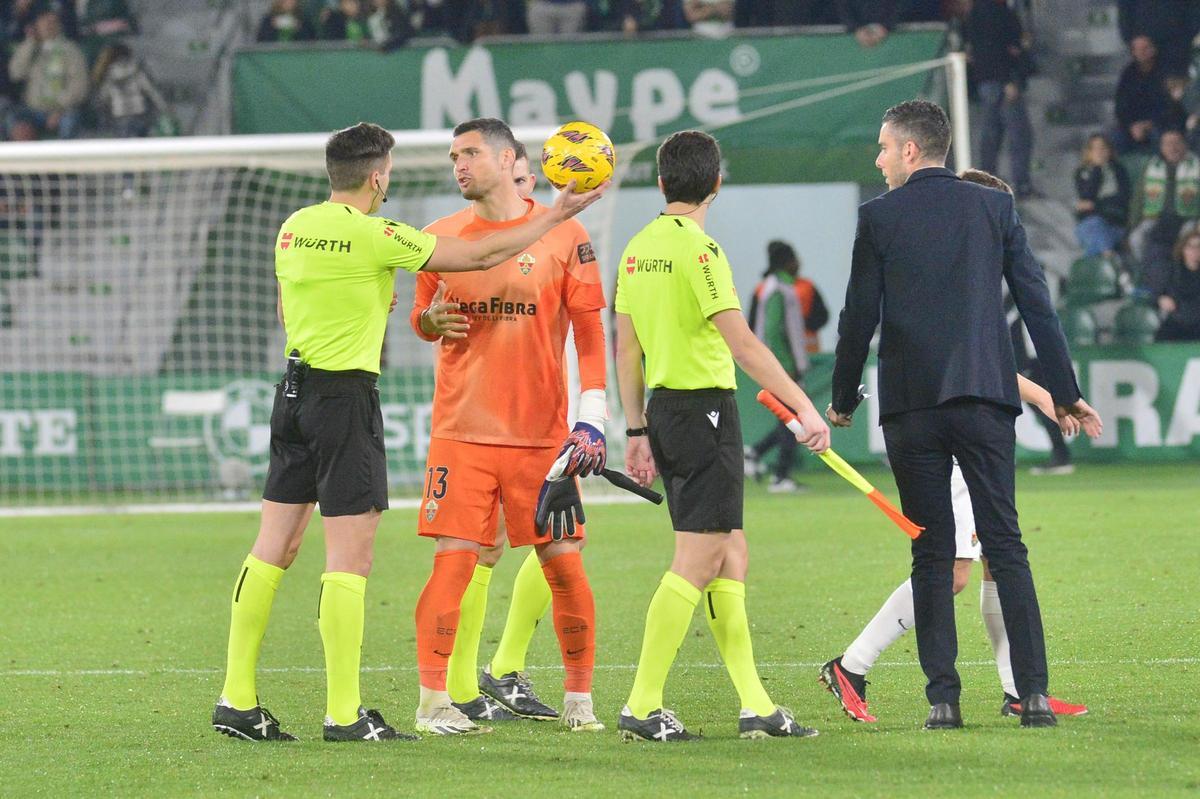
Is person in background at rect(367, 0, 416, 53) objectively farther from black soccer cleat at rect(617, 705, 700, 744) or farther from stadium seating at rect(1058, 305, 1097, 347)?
black soccer cleat at rect(617, 705, 700, 744)

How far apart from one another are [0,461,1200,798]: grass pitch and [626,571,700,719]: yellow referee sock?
195 mm

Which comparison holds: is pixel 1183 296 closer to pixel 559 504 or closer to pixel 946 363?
pixel 946 363

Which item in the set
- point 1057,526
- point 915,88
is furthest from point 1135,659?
point 915,88

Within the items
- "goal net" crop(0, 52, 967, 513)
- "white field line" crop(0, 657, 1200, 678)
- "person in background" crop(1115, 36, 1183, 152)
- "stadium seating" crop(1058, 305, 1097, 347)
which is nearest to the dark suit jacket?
"white field line" crop(0, 657, 1200, 678)

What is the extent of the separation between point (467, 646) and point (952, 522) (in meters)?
1.84

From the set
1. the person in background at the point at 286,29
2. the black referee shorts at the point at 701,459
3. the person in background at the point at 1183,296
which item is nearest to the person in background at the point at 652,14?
the person in background at the point at 286,29

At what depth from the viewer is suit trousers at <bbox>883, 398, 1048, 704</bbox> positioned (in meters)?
5.80

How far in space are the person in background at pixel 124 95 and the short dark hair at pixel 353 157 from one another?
52.3ft

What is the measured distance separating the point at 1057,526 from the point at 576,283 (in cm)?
703

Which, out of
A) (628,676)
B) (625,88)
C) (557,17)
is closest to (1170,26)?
(625,88)

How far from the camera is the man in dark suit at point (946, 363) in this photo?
19.1 feet

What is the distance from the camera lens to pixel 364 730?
5957mm

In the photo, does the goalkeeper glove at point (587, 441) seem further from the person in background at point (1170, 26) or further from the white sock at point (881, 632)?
the person in background at point (1170, 26)

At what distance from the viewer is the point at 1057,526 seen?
40.9ft
